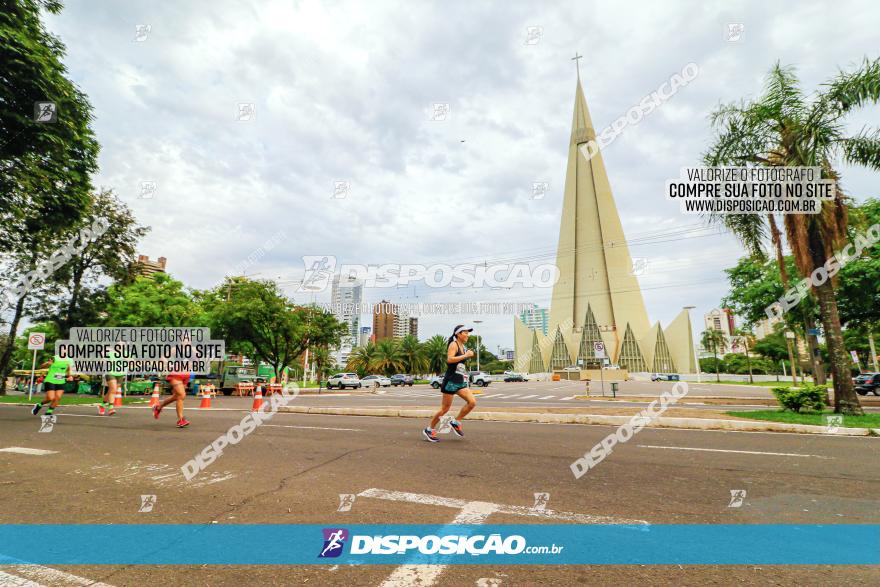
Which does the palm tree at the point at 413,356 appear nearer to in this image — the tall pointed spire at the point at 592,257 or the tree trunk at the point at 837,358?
the tall pointed spire at the point at 592,257

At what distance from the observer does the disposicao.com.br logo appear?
2.96 m

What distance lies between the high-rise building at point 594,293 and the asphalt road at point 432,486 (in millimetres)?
82256

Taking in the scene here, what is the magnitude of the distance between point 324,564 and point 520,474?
9.58 ft

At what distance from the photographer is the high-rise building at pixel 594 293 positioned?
84.4 m

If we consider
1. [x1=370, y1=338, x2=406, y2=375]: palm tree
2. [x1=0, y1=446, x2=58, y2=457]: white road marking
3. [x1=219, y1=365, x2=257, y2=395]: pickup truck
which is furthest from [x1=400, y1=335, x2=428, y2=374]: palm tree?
[x1=0, y1=446, x2=58, y2=457]: white road marking

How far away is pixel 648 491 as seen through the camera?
434 centimetres

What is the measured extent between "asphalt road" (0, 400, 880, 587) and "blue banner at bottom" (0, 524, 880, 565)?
0.36 ft

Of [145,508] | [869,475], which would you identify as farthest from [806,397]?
[145,508]

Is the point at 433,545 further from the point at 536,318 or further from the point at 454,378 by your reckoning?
the point at 536,318

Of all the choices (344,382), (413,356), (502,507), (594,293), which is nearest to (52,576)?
(502,507)

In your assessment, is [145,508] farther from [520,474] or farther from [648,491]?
[648,491]

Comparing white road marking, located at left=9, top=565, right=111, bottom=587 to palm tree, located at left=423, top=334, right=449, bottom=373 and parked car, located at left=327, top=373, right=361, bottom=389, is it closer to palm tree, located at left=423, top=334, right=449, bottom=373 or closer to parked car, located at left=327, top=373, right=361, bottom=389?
parked car, located at left=327, top=373, right=361, bottom=389

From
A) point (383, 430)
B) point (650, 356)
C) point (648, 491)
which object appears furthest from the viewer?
point (650, 356)

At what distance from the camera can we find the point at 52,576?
2.65m
